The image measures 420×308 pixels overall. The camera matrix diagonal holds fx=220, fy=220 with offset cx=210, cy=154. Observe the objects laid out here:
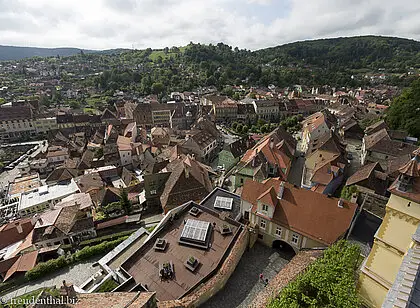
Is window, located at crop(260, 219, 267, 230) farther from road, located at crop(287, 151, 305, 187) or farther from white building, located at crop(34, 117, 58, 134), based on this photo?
white building, located at crop(34, 117, 58, 134)

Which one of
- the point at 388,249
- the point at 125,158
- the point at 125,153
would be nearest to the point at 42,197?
the point at 125,158

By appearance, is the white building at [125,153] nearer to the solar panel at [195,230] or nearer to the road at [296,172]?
the road at [296,172]

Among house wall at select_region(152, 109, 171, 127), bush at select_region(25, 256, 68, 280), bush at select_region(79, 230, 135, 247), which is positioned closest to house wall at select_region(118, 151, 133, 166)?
bush at select_region(79, 230, 135, 247)

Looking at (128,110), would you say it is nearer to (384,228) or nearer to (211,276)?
(211,276)

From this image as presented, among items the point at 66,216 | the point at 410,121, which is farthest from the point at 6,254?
the point at 410,121

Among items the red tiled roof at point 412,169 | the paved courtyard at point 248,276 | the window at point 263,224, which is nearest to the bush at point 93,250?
the paved courtyard at point 248,276
